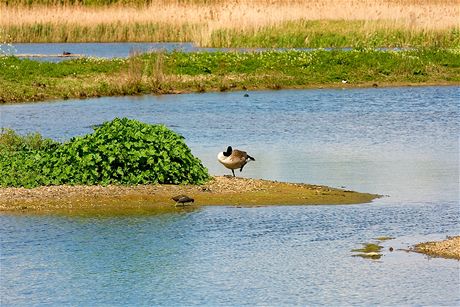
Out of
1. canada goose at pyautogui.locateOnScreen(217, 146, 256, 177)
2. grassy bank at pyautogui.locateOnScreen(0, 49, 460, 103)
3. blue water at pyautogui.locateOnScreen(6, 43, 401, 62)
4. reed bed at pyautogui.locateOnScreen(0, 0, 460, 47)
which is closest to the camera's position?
canada goose at pyautogui.locateOnScreen(217, 146, 256, 177)

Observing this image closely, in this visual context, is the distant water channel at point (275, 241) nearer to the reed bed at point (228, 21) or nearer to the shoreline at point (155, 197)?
the shoreline at point (155, 197)

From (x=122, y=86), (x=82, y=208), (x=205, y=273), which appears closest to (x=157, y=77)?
(x=122, y=86)

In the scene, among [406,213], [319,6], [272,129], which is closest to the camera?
[406,213]

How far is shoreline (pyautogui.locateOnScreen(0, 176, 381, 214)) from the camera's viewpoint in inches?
605

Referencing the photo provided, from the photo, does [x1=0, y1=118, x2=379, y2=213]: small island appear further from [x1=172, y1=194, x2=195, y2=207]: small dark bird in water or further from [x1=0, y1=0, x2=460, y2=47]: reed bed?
[x1=0, y1=0, x2=460, y2=47]: reed bed

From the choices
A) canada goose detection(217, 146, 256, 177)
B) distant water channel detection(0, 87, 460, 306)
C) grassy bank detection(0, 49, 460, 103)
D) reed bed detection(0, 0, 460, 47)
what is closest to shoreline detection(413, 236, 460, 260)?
distant water channel detection(0, 87, 460, 306)

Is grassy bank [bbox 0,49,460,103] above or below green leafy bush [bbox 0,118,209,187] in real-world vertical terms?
below

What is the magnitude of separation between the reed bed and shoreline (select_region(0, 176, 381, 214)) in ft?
88.4

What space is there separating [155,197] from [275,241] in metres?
2.97

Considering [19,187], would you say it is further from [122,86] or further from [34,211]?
[122,86]

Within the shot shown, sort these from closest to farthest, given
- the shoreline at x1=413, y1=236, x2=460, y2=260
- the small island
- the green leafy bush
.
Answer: the shoreline at x1=413, y1=236, x2=460, y2=260 → the small island → the green leafy bush

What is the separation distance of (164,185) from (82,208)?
1456mm

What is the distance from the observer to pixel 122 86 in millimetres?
33219

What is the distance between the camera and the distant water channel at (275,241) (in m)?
11.0
